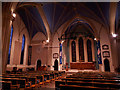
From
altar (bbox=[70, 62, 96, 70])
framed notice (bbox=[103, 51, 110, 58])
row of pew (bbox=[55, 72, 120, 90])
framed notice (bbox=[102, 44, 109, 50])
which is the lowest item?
altar (bbox=[70, 62, 96, 70])

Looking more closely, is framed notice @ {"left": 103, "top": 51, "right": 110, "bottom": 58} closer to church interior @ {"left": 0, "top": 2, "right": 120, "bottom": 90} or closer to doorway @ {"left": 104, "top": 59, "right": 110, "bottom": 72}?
church interior @ {"left": 0, "top": 2, "right": 120, "bottom": 90}

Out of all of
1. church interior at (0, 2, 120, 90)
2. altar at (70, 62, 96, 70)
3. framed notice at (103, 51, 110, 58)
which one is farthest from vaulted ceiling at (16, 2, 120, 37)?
altar at (70, 62, 96, 70)

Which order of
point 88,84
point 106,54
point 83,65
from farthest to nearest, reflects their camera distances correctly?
point 83,65, point 106,54, point 88,84

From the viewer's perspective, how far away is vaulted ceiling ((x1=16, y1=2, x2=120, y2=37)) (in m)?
13.0

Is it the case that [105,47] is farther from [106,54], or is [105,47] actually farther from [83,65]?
[83,65]

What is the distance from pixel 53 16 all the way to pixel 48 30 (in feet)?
8.42

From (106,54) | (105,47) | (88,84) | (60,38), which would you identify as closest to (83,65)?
(106,54)

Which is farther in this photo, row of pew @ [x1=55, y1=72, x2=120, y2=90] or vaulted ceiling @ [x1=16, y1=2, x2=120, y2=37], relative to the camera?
vaulted ceiling @ [x1=16, y1=2, x2=120, y2=37]

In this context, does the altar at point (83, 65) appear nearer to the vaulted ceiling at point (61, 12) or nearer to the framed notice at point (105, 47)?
the framed notice at point (105, 47)

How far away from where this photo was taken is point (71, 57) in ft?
66.9

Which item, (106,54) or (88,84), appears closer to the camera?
(88,84)

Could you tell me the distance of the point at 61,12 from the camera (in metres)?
15.0

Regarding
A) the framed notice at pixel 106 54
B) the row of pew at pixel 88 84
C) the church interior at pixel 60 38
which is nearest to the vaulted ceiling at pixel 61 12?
the church interior at pixel 60 38

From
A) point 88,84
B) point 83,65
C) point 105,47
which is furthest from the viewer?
point 83,65
